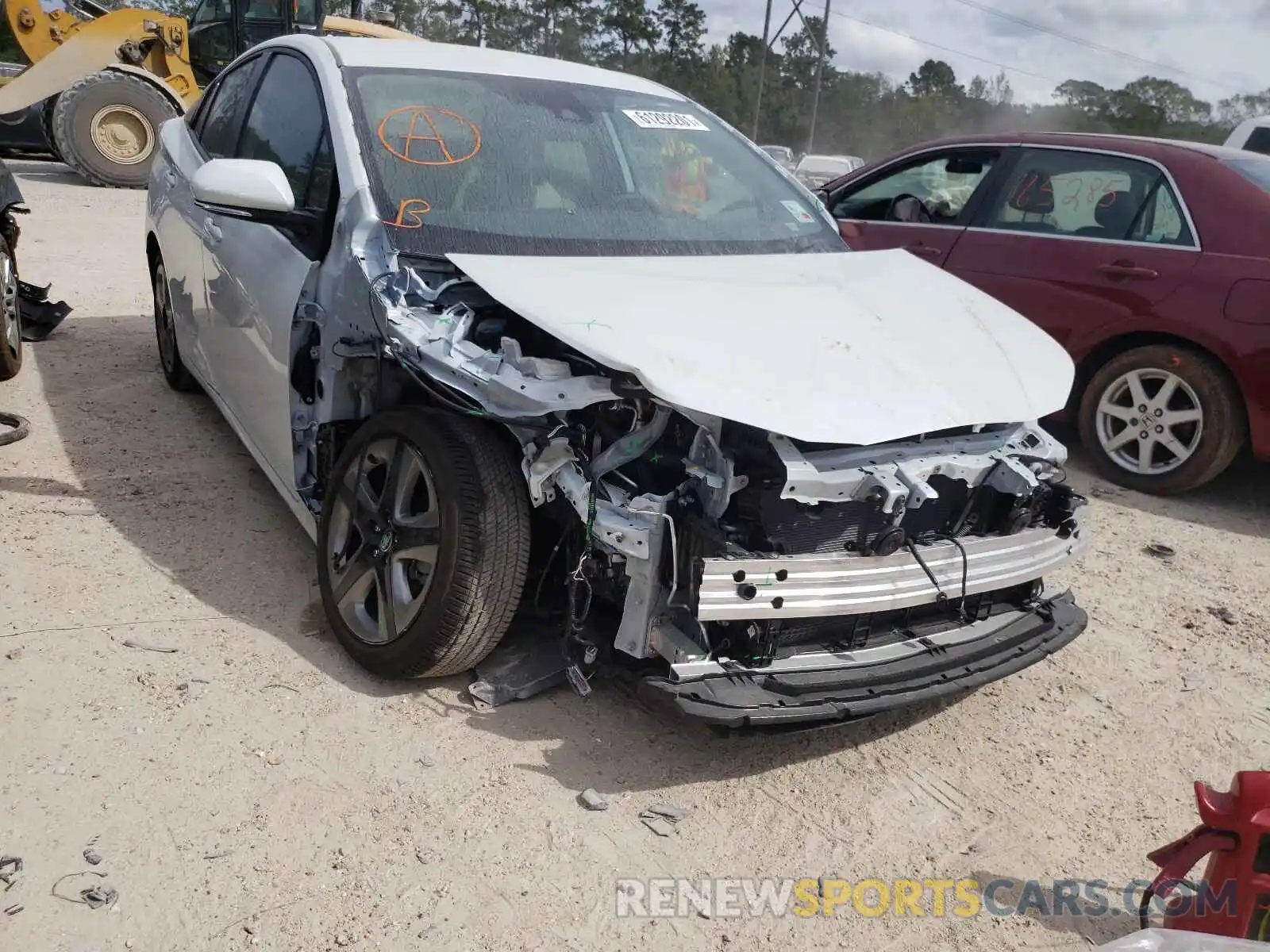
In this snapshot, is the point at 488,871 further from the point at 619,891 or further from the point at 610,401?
the point at 610,401

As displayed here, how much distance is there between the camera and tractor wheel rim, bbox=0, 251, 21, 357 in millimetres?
5160

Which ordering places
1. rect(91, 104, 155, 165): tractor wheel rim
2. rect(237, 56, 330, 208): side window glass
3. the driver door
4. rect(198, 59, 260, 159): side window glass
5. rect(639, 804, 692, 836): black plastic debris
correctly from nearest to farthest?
rect(639, 804, 692, 836): black plastic debris < rect(237, 56, 330, 208): side window glass < rect(198, 59, 260, 159): side window glass < the driver door < rect(91, 104, 155, 165): tractor wheel rim

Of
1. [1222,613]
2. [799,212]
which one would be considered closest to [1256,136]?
[1222,613]

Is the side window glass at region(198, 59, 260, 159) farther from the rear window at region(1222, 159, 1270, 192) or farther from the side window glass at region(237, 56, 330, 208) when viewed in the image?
the rear window at region(1222, 159, 1270, 192)

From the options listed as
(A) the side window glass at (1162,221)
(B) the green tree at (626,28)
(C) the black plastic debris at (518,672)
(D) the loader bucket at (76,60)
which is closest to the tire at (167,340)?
(C) the black plastic debris at (518,672)

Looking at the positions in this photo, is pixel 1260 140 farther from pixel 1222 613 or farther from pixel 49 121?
pixel 49 121

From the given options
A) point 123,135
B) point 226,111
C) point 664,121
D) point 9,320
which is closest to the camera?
point 664,121

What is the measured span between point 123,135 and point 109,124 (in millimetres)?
209

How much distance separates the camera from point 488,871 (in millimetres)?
2352

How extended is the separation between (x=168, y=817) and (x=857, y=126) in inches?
2072

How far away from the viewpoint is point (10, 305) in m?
5.27

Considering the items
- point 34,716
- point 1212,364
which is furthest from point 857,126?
point 34,716

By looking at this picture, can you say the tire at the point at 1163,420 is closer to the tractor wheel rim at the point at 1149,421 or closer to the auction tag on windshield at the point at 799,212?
Answer: the tractor wheel rim at the point at 1149,421

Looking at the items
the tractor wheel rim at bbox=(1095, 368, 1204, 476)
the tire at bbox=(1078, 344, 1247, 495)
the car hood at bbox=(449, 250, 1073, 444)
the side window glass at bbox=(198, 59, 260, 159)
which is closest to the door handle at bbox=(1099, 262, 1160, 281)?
the tire at bbox=(1078, 344, 1247, 495)
